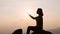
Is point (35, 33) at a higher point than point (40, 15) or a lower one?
lower

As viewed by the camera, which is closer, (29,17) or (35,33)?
(35,33)

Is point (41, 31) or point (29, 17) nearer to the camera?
point (41, 31)

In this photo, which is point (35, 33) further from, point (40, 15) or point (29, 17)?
point (29, 17)

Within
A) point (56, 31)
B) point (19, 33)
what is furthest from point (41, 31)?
point (56, 31)

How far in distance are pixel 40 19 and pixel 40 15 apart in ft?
0.23

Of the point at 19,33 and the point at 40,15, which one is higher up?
the point at 40,15

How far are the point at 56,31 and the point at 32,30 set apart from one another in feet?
2.35

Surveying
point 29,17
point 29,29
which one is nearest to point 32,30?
point 29,29

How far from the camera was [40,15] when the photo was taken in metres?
3.85

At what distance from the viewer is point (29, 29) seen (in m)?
3.85

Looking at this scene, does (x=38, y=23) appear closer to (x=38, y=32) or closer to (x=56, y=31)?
(x=38, y=32)

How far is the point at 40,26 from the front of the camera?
12.6ft

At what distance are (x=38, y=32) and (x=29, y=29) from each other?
0.16 meters

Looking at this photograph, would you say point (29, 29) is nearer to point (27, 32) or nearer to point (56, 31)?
point (27, 32)
